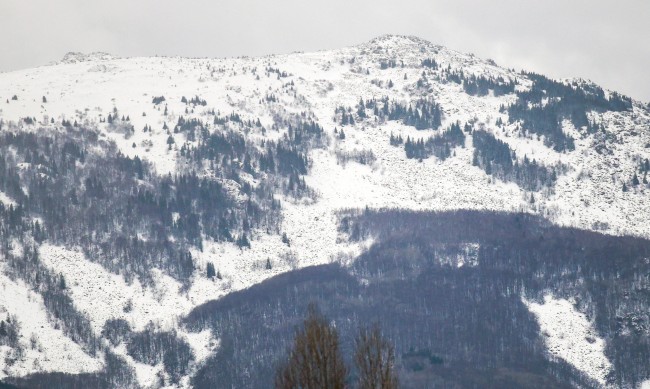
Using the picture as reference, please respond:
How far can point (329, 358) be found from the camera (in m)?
121

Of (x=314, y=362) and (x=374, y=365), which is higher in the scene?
(x=314, y=362)

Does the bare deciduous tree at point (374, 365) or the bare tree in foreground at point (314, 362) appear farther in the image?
the bare tree in foreground at point (314, 362)

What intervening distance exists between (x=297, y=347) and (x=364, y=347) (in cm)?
790

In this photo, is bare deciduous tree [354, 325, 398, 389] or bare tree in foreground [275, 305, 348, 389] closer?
bare deciduous tree [354, 325, 398, 389]

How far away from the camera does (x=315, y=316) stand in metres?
124

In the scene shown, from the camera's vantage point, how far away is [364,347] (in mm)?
120688

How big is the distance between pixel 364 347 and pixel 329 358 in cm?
433

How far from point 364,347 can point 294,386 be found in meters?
9.42

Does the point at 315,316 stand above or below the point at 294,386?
above

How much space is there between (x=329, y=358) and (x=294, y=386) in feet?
17.2

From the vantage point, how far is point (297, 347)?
396 ft

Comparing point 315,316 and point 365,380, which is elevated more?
point 315,316
